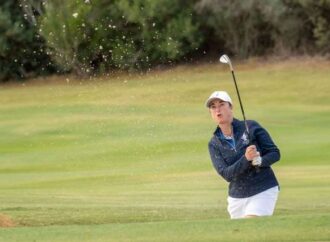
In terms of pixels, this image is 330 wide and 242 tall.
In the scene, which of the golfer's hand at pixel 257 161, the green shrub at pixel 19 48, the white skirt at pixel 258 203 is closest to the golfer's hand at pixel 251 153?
the golfer's hand at pixel 257 161

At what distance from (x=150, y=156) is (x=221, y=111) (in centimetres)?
1551

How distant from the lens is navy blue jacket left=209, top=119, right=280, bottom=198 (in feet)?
26.8

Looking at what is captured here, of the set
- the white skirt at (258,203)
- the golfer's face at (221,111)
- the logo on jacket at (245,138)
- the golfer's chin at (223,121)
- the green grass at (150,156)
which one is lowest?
the green grass at (150,156)

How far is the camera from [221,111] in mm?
8164

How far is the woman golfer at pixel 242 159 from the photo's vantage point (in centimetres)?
816

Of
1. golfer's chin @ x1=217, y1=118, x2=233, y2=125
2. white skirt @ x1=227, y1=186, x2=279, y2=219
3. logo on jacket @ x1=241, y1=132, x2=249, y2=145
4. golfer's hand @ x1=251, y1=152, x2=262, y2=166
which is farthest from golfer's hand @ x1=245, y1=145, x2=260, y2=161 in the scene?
white skirt @ x1=227, y1=186, x2=279, y2=219

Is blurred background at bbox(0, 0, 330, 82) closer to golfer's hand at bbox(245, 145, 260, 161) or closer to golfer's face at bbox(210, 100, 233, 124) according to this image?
golfer's face at bbox(210, 100, 233, 124)

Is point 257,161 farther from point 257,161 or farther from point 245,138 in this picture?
point 245,138

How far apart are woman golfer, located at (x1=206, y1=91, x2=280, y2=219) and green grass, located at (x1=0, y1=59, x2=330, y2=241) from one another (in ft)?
1.43

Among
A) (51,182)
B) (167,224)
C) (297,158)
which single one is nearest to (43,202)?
(51,182)

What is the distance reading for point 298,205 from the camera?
42.4 ft

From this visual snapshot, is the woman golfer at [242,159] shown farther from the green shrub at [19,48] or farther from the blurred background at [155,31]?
the green shrub at [19,48]

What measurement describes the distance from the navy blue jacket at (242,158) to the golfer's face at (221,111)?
0.41ft

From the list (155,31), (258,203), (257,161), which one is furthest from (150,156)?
(155,31)
